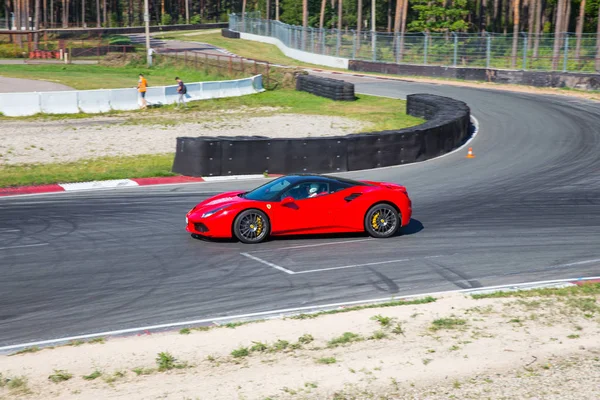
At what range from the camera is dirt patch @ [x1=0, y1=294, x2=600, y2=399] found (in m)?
7.86

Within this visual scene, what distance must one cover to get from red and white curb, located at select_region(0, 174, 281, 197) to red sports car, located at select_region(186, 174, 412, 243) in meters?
6.44

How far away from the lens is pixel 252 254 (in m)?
13.4

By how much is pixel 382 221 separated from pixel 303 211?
1565mm

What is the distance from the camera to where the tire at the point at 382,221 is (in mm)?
14533

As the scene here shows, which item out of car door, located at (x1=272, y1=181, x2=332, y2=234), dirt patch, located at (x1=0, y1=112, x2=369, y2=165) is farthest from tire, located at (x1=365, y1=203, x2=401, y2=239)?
dirt patch, located at (x1=0, y1=112, x2=369, y2=165)

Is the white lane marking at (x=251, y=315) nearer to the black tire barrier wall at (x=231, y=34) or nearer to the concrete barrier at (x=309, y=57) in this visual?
the concrete barrier at (x=309, y=57)

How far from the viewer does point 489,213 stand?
54.4 feet

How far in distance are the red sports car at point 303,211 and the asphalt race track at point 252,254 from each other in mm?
284

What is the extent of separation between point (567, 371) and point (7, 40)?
74.4 metres

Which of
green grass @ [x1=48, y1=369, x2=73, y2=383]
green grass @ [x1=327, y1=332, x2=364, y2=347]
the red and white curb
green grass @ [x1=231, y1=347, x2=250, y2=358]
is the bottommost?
the red and white curb

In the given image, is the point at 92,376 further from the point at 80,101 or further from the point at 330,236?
the point at 80,101

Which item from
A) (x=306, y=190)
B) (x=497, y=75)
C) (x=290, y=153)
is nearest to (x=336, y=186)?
(x=306, y=190)

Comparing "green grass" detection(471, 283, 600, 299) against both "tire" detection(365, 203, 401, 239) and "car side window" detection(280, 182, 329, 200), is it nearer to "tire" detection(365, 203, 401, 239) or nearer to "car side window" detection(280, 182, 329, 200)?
"tire" detection(365, 203, 401, 239)

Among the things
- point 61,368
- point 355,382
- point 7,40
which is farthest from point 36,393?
point 7,40
